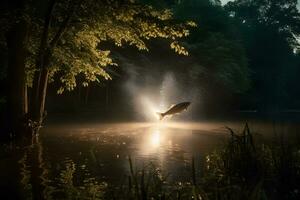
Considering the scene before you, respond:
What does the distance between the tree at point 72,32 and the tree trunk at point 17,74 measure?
0.04 metres

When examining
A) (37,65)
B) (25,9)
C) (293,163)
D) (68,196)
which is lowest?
(68,196)

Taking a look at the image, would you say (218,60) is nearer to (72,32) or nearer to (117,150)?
(72,32)

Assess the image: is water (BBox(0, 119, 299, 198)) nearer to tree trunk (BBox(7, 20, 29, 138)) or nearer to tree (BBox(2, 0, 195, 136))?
tree trunk (BBox(7, 20, 29, 138))

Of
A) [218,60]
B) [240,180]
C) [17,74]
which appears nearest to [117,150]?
[17,74]

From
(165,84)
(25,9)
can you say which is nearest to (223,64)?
(165,84)

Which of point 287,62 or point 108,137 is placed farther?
point 287,62

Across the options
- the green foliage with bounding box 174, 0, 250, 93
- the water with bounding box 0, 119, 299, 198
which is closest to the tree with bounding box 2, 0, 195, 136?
the water with bounding box 0, 119, 299, 198

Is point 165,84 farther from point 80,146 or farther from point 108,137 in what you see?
point 80,146

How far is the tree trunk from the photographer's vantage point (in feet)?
68.0

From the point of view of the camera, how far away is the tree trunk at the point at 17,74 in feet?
68.0

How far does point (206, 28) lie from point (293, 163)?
205ft

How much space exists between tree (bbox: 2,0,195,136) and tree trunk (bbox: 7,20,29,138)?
43mm

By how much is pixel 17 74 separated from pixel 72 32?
10.5 feet

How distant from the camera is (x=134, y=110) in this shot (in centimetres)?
5681
